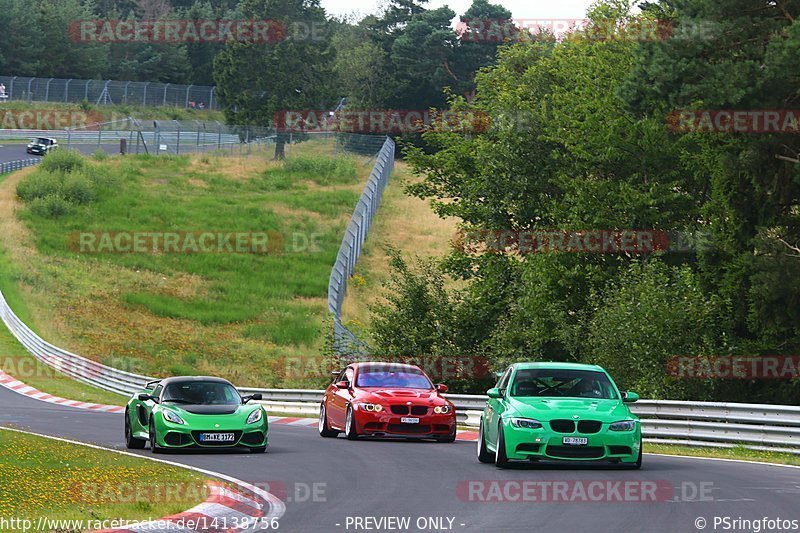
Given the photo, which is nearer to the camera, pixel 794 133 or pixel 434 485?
pixel 434 485

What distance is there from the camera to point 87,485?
44.2 ft

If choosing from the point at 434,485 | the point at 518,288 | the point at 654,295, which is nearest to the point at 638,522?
the point at 434,485

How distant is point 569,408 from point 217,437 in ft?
19.5

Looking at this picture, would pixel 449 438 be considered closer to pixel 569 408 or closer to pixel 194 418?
pixel 194 418

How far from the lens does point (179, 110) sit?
4791 inches

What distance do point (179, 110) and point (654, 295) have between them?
9682 centimetres

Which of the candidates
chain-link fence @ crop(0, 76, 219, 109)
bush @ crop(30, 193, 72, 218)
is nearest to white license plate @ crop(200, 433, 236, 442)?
bush @ crop(30, 193, 72, 218)

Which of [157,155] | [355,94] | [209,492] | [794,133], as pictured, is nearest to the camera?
[209,492]

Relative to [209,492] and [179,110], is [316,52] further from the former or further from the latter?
[209,492]

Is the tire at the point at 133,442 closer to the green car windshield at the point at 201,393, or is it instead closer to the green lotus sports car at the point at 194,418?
the green lotus sports car at the point at 194,418

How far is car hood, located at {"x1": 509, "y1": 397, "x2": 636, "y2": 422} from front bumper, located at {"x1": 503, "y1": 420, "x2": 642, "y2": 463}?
0.52 feet

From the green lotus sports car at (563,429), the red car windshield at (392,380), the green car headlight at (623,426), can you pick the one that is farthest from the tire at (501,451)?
the red car windshield at (392,380)

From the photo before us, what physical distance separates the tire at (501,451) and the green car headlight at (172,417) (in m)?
5.35

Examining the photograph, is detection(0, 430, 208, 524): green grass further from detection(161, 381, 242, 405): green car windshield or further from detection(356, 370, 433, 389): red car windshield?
detection(356, 370, 433, 389): red car windshield
